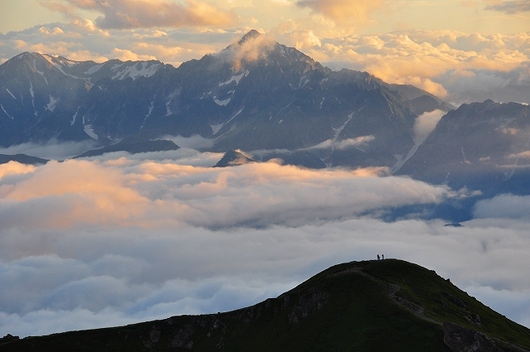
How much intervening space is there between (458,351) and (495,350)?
7756 mm

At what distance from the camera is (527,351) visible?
654 ft

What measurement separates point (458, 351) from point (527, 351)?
1491 cm

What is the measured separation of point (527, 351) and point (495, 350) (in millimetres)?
7234

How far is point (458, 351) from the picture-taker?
198 m

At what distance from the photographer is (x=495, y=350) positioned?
650 feet
